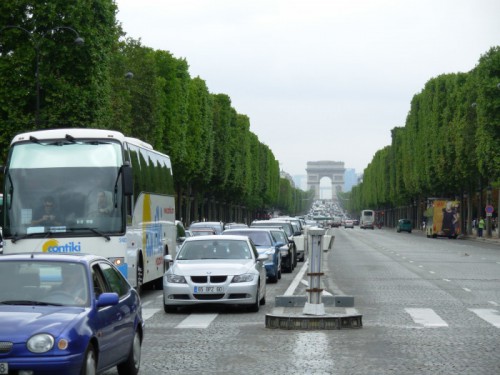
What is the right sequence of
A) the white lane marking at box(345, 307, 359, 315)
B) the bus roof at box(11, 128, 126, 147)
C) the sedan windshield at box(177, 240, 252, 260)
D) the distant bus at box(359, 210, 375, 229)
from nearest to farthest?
1. the white lane marking at box(345, 307, 359, 315)
2. the sedan windshield at box(177, 240, 252, 260)
3. the bus roof at box(11, 128, 126, 147)
4. the distant bus at box(359, 210, 375, 229)

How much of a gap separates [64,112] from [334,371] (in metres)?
32.9

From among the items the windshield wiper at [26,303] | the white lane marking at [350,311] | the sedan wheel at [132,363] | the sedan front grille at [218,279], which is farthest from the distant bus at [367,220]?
the windshield wiper at [26,303]

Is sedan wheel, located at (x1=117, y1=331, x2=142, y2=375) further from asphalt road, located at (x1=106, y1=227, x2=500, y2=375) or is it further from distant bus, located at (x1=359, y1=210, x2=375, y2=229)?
distant bus, located at (x1=359, y1=210, x2=375, y2=229)

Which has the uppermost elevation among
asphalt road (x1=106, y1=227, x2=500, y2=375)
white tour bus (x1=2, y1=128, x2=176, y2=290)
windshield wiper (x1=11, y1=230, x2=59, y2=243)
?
white tour bus (x1=2, y1=128, x2=176, y2=290)

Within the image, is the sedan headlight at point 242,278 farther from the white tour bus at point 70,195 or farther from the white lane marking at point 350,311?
A: the white tour bus at point 70,195

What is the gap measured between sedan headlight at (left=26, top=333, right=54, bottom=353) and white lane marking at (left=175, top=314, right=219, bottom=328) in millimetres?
8673

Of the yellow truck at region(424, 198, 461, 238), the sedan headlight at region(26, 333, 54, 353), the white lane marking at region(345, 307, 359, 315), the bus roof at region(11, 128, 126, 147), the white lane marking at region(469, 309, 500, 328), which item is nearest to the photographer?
the sedan headlight at region(26, 333, 54, 353)

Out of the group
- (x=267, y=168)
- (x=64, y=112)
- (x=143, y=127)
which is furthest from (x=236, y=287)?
(x=267, y=168)

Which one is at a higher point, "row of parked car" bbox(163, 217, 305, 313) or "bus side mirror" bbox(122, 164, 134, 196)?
"bus side mirror" bbox(122, 164, 134, 196)

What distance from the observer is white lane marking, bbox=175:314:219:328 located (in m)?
18.1

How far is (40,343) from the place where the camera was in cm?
932

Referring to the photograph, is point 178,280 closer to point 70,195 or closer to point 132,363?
point 70,195

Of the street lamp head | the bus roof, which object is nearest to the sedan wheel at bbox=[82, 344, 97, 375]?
the bus roof

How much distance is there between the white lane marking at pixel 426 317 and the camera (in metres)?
18.0
